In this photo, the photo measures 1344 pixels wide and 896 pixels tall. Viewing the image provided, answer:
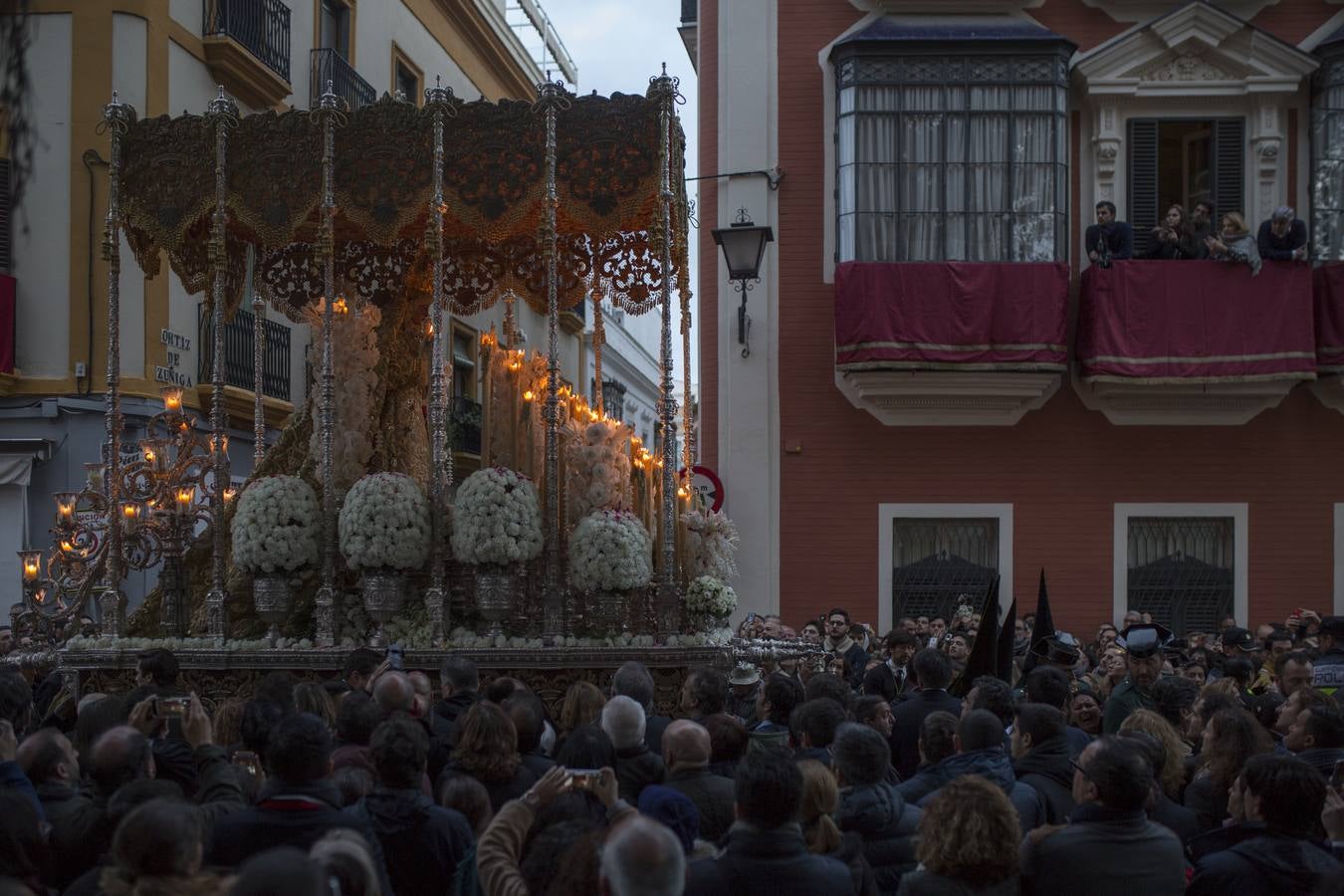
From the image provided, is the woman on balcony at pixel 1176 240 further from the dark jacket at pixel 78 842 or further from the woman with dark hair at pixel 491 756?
the dark jacket at pixel 78 842

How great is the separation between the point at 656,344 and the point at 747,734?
3637cm

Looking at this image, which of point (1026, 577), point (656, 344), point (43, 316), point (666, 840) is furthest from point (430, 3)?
point (666, 840)

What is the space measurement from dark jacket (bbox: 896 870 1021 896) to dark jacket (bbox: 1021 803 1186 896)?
26 centimetres

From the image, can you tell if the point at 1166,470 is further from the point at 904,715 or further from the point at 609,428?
the point at 904,715

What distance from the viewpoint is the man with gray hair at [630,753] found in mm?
5148

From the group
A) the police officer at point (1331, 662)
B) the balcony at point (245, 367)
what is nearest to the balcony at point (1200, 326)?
the police officer at point (1331, 662)

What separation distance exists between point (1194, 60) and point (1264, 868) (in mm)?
12356

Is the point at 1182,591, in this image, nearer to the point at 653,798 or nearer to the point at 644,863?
the point at 653,798

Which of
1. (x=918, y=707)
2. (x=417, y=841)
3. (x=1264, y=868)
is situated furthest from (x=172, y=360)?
(x=1264, y=868)

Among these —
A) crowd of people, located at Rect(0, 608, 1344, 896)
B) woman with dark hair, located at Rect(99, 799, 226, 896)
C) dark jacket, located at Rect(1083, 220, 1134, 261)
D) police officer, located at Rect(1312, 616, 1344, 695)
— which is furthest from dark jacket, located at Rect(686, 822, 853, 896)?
dark jacket, located at Rect(1083, 220, 1134, 261)

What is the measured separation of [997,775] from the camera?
16.7 feet

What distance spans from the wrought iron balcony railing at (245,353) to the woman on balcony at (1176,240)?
9.65m

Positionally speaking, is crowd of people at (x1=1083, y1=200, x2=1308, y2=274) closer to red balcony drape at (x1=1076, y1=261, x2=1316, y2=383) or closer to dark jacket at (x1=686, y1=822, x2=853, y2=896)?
red balcony drape at (x1=1076, y1=261, x2=1316, y2=383)

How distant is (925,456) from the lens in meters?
15.0
